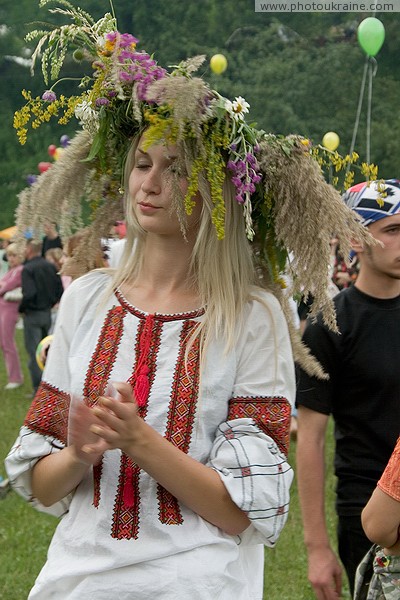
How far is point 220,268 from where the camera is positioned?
9.09 ft

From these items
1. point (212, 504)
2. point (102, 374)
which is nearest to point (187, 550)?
point (212, 504)

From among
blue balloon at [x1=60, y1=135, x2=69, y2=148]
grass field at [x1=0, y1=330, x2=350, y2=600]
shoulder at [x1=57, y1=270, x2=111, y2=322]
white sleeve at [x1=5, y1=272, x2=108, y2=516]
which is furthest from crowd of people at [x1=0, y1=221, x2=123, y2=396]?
white sleeve at [x1=5, y1=272, x2=108, y2=516]

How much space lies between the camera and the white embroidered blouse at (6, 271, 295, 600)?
2.52 metres

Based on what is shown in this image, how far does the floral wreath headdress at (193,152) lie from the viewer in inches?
106

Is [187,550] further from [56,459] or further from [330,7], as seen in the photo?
[330,7]

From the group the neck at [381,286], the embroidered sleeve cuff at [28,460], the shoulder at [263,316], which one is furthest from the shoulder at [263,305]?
the neck at [381,286]

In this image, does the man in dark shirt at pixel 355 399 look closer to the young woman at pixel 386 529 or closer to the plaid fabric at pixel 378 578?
the plaid fabric at pixel 378 578

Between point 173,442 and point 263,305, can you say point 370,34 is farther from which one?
point 173,442

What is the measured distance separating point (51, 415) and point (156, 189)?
62cm

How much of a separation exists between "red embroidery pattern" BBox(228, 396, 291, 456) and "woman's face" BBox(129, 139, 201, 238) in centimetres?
48

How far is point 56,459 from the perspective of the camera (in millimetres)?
2604

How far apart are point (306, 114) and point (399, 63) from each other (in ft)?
10.00

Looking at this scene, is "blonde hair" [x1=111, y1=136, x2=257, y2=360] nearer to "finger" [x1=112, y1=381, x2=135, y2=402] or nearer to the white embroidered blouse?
the white embroidered blouse

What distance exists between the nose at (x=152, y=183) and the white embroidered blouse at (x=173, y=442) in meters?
0.30
